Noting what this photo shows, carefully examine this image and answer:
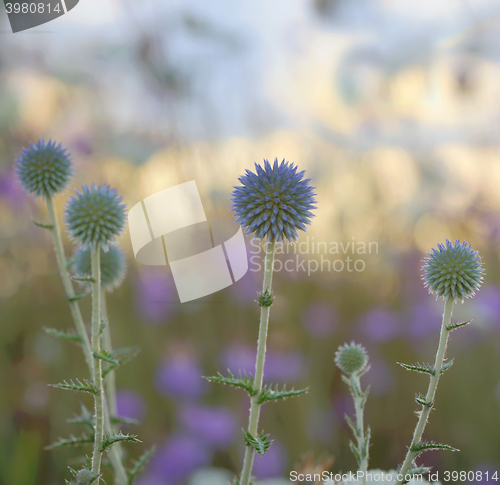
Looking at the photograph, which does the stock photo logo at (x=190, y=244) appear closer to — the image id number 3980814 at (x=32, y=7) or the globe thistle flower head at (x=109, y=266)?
the globe thistle flower head at (x=109, y=266)

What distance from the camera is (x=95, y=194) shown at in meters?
1.10

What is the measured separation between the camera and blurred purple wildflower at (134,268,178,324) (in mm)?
2939

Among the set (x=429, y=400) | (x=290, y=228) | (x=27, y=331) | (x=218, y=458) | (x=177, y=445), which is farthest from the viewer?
(x=27, y=331)

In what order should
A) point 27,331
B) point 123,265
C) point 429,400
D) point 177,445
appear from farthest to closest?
point 27,331, point 177,445, point 123,265, point 429,400

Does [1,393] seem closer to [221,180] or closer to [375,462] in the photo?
[221,180]

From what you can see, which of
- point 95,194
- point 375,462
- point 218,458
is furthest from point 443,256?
point 218,458

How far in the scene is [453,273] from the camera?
107 centimetres

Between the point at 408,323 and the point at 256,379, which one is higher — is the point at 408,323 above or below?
below

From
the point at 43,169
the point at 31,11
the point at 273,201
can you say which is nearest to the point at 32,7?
the point at 31,11

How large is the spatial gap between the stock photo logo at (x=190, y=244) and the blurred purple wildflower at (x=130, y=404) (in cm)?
63

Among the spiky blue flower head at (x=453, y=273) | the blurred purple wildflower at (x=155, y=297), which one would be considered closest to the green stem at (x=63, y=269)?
the spiky blue flower head at (x=453, y=273)

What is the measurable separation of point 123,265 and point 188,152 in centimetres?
95

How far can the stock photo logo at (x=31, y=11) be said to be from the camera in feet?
6.62
